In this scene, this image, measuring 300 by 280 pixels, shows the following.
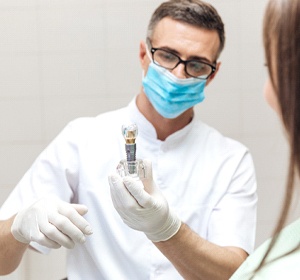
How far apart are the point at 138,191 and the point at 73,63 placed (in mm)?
1082

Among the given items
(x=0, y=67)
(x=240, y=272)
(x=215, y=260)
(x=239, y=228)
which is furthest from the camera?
(x=0, y=67)

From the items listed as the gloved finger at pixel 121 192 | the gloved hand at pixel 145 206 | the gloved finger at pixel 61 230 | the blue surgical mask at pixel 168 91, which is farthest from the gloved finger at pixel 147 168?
the blue surgical mask at pixel 168 91

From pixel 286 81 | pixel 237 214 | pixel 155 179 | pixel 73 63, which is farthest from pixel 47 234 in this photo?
pixel 73 63

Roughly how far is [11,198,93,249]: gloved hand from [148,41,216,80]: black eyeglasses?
1.84 ft

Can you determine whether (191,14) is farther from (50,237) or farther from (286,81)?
(286,81)

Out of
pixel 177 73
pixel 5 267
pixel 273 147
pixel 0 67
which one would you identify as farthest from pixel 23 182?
pixel 273 147

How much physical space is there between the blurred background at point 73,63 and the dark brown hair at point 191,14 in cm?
48

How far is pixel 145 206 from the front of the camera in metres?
1.53

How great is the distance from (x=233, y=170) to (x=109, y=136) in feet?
1.31

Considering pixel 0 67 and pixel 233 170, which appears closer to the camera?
pixel 233 170

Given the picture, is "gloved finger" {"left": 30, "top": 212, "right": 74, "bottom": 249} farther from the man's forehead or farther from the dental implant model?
the man's forehead

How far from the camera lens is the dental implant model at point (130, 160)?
1.39 m

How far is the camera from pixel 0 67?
8.09 ft

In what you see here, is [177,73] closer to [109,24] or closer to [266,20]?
[109,24]
